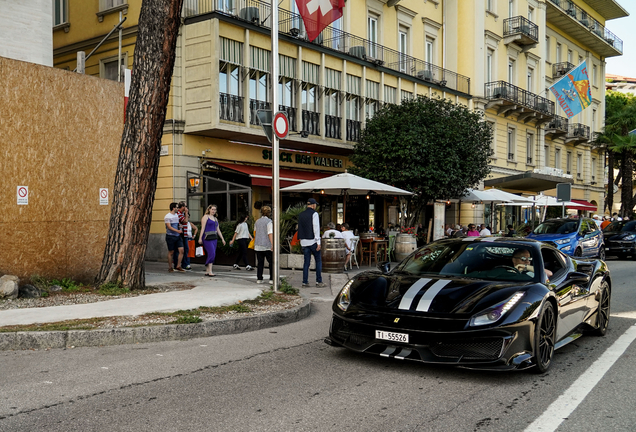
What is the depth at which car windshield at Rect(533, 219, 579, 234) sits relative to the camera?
1931cm

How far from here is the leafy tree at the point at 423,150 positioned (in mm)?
21953

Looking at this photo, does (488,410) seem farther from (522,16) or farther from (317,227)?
(522,16)

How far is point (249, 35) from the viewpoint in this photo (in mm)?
20625

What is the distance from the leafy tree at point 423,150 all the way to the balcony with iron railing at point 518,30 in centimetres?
1587

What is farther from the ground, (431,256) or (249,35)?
(249,35)

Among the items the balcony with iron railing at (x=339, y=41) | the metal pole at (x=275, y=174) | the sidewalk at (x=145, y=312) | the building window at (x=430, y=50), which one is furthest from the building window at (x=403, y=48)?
the sidewalk at (x=145, y=312)

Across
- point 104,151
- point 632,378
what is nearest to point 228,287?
point 104,151

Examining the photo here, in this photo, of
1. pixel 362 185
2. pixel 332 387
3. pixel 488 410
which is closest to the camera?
pixel 488 410

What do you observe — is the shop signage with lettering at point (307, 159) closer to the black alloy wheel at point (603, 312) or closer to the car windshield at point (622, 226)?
the car windshield at point (622, 226)

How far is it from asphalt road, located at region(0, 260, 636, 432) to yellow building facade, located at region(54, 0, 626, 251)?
6.13 metres

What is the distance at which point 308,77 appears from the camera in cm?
2323

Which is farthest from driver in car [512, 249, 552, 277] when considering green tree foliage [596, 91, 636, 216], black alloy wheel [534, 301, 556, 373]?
green tree foliage [596, 91, 636, 216]

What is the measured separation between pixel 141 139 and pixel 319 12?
29.8ft

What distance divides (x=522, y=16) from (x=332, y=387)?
122 feet
